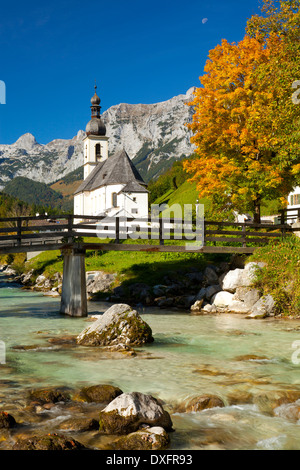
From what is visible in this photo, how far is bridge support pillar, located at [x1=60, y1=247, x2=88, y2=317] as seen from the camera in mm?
21125

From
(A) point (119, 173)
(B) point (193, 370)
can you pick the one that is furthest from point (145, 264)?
(A) point (119, 173)

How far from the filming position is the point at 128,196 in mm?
76750

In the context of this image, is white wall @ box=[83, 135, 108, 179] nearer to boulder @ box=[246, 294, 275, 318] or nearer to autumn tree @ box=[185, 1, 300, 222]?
autumn tree @ box=[185, 1, 300, 222]

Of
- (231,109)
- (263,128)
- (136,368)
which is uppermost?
(231,109)

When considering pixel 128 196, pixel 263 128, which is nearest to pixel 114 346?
pixel 263 128

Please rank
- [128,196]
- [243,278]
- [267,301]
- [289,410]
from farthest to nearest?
[128,196] → [243,278] → [267,301] → [289,410]

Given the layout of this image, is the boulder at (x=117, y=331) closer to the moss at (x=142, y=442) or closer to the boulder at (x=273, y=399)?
the boulder at (x=273, y=399)

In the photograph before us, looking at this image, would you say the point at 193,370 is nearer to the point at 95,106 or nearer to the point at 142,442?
the point at 142,442

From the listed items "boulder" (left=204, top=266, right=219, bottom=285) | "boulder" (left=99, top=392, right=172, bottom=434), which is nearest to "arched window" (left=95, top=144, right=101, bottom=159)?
"boulder" (left=204, top=266, right=219, bottom=285)

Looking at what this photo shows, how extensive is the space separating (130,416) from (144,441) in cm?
66

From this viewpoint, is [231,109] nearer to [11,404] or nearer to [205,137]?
[205,137]

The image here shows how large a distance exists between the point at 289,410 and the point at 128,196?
69.4m

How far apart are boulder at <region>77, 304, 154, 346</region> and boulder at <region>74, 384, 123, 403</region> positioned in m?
5.17

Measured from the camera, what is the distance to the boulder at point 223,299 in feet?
73.3
